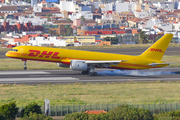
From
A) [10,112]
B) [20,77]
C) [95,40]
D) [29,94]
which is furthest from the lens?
[95,40]

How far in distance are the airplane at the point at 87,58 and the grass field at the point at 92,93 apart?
7165 millimetres

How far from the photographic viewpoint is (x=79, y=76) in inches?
2042

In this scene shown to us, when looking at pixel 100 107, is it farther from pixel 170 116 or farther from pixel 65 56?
pixel 65 56

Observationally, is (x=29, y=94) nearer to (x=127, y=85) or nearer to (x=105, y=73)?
(x=127, y=85)

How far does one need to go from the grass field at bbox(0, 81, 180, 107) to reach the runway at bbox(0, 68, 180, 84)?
371cm

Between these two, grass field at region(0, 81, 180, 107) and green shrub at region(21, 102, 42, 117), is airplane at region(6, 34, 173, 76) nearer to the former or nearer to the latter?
grass field at region(0, 81, 180, 107)

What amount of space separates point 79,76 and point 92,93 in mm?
13964

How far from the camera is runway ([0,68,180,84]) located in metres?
47.6

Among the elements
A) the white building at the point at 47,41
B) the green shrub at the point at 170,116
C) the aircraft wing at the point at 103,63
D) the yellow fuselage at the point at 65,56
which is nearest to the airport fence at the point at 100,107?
the green shrub at the point at 170,116

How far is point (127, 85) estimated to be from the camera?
44031 millimetres

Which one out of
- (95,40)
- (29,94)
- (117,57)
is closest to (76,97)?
(29,94)

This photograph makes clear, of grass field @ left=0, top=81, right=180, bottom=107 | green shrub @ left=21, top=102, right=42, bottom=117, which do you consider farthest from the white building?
green shrub @ left=21, top=102, right=42, bottom=117

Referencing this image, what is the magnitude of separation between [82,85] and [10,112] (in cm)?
1861

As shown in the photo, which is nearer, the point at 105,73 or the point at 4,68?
the point at 105,73
